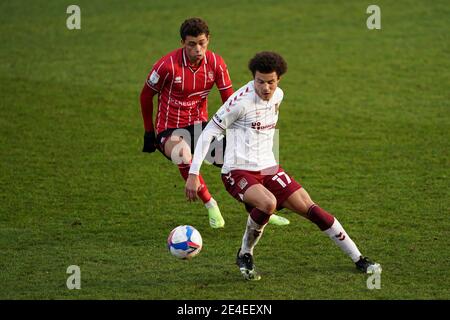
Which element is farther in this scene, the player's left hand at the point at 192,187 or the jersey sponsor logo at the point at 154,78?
the jersey sponsor logo at the point at 154,78

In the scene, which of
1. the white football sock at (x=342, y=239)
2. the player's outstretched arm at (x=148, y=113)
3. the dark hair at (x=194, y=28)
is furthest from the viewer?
the player's outstretched arm at (x=148, y=113)

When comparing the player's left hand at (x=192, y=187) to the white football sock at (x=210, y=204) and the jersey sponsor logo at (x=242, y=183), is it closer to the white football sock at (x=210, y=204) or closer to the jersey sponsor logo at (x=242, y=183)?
the jersey sponsor logo at (x=242, y=183)

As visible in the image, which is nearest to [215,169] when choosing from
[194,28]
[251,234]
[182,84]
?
[182,84]

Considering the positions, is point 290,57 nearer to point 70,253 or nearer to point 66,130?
point 66,130

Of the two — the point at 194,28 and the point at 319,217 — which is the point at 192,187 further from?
the point at 194,28

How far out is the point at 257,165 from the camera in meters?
7.48

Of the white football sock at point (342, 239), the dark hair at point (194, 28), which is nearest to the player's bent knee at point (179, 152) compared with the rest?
the dark hair at point (194, 28)

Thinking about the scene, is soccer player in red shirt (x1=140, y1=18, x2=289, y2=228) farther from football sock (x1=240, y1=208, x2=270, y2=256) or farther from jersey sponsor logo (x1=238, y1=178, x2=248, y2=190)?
jersey sponsor logo (x1=238, y1=178, x2=248, y2=190)

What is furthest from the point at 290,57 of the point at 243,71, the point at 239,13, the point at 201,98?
the point at 201,98

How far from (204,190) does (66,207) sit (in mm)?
1783

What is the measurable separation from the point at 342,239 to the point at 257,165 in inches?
40.9

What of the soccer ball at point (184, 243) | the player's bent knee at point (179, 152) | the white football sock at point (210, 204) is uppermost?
the player's bent knee at point (179, 152)

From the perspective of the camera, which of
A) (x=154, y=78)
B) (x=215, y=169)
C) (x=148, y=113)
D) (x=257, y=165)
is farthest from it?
(x=215, y=169)

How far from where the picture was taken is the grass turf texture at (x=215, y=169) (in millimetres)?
7594
